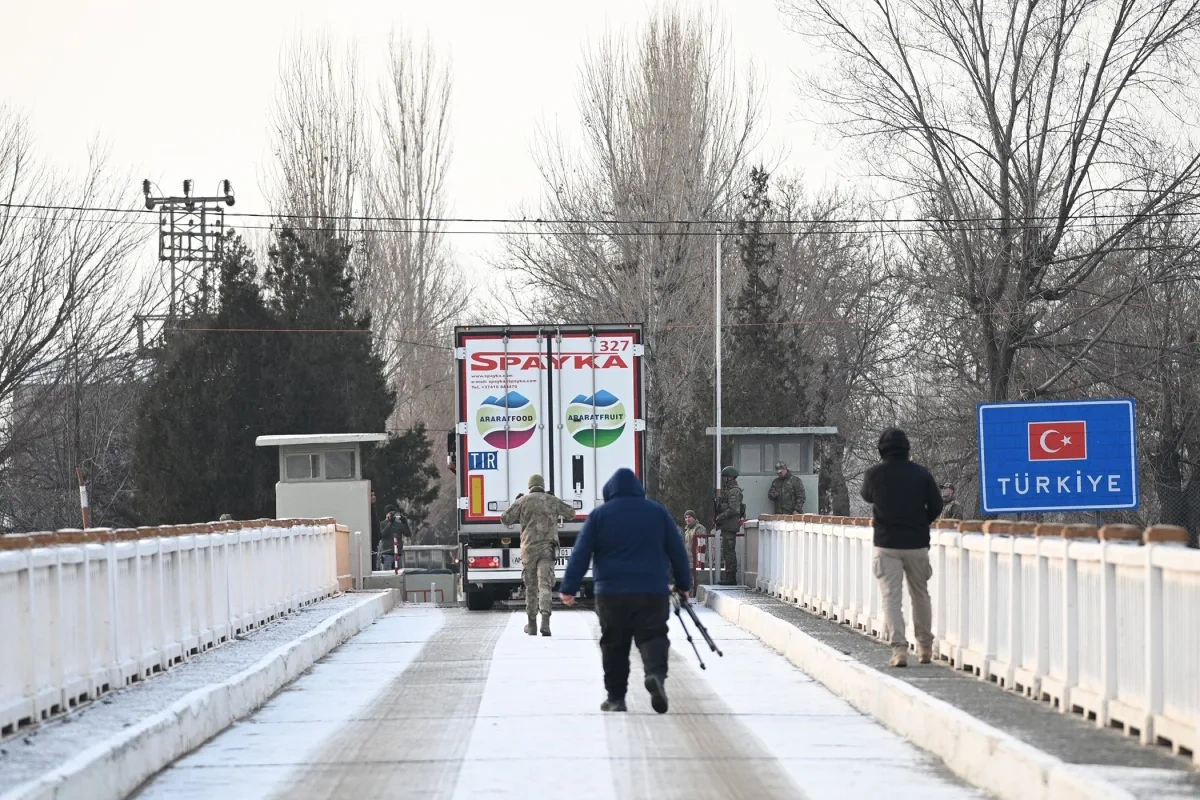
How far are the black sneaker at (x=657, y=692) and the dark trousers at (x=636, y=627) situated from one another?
0.17ft

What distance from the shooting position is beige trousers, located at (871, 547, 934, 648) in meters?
15.4

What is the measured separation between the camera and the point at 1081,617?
1146cm

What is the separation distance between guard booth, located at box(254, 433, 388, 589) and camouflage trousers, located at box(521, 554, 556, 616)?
16.9 meters

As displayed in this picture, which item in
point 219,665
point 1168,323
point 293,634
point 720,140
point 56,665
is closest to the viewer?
point 56,665

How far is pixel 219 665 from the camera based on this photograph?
16.2m

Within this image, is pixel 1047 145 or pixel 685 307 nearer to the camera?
pixel 1047 145

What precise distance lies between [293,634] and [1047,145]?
24.7 metres

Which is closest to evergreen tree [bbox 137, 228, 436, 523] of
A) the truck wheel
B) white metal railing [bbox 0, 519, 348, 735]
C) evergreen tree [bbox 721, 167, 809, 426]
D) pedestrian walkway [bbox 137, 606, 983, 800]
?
evergreen tree [bbox 721, 167, 809, 426]

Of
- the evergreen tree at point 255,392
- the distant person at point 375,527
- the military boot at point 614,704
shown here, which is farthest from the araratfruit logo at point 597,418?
the distant person at point 375,527

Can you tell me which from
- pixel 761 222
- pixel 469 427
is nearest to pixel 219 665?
pixel 469 427

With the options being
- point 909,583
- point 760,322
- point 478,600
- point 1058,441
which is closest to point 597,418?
point 478,600

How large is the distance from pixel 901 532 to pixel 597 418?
12450mm

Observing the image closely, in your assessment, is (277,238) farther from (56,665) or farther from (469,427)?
(56,665)

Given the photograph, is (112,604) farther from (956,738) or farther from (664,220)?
(664,220)
